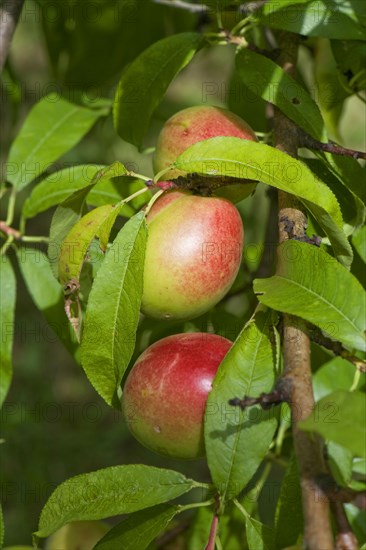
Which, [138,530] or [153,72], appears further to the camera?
[153,72]

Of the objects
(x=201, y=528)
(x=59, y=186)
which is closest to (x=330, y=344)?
(x=201, y=528)

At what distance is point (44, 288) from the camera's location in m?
1.55

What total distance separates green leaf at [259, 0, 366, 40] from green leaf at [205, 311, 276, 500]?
0.57 m

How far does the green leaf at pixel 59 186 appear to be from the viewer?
141 cm

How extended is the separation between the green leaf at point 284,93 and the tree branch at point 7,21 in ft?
1.64

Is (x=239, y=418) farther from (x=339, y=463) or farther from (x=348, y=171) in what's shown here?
(x=348, y=171)

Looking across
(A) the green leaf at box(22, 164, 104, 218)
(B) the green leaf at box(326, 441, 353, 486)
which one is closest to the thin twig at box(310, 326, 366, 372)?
(B) the green leaf at box(326, 441, 353, 486)

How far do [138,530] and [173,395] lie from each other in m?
0.20

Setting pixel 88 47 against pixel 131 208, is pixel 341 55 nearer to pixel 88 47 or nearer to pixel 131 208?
pixel 131 208

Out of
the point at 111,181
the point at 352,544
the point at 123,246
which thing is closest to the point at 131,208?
the point at 111,181

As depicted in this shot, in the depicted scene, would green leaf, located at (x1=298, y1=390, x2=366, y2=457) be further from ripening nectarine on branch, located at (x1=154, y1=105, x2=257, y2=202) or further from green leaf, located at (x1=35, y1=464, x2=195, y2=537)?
ripening nectarine on branch, located at (x1=154, y1=105, x2=257, y2=202)

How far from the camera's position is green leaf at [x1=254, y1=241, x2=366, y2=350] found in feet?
3.30

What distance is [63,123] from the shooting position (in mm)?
1658

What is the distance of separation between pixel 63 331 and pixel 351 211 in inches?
23.0
